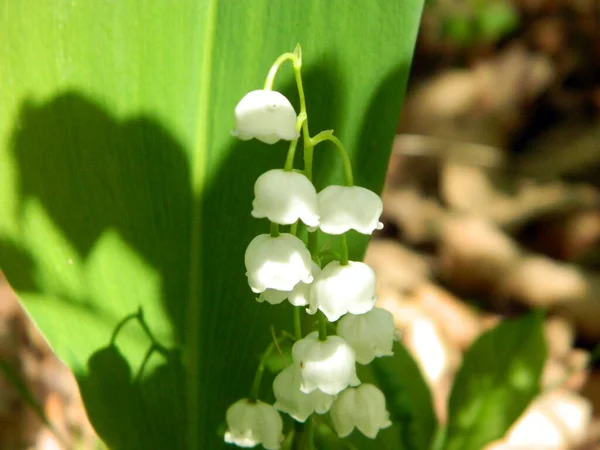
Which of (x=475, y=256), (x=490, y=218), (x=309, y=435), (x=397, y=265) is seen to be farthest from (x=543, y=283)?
(x=309, y=435)

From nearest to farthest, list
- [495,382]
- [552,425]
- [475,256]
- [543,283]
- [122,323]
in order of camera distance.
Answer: [122,323]
[495,382]
[552,425]
[543,283]
[475,256]

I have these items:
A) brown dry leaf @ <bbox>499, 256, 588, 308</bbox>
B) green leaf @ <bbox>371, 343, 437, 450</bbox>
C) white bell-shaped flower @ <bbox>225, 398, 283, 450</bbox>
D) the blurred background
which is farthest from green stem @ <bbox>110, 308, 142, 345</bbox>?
brown dry leaf @ <bbox>499, 256, 588, 308</bbox>

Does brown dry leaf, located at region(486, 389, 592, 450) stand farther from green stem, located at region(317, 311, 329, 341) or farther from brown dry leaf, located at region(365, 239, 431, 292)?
green stem, located at region(317, 311, 329, 341)

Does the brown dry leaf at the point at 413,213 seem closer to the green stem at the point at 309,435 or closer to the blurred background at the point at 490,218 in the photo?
the blurred background at the point at 490,218

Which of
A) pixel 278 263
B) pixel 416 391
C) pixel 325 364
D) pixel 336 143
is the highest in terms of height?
pixel 336 143

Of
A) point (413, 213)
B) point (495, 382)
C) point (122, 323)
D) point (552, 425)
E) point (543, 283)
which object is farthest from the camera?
point (413, 213)

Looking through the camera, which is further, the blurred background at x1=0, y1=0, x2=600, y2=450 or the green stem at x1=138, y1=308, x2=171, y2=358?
the blurred background at x1=0, y1=0, x2=600, y2=450

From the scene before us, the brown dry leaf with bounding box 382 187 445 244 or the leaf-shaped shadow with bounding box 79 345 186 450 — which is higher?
the leaf-shaped shadow with bounding box 79 345 186 450

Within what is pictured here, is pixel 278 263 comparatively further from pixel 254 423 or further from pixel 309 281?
pixel 254 423

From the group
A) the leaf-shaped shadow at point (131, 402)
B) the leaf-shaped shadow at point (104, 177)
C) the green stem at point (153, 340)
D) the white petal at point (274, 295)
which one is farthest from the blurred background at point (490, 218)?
the white petal at point (274, 295)
